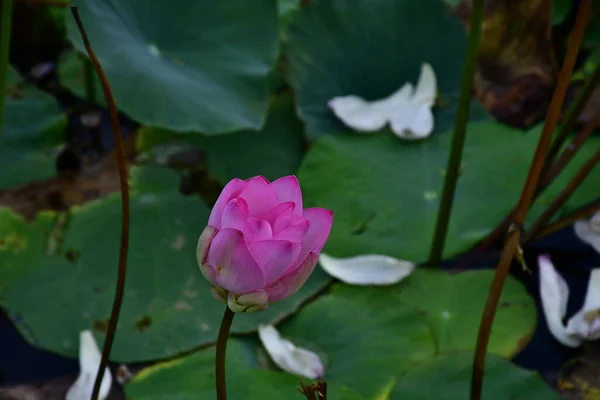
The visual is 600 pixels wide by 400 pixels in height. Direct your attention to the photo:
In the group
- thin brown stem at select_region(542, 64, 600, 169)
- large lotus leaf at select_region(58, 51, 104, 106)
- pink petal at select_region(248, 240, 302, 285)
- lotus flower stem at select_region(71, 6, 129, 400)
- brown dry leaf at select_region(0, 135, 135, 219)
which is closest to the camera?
pink petal at select_region(248, 240, 302, 285)

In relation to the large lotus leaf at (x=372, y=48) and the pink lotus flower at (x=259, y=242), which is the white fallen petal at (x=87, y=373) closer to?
the pink lotus flower at (x=259, y=242)

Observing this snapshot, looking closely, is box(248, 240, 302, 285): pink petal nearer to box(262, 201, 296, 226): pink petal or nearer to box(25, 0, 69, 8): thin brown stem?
box(262, 201, 296, 226): pink petal

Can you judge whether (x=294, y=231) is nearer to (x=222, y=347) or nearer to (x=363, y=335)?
(x=222, y=347)

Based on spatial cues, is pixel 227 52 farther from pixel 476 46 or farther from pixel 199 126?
pixel 476 46

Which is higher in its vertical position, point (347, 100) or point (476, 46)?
point (476, 46)

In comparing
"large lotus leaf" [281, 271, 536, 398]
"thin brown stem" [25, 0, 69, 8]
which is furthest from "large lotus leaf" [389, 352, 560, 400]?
"thin brown stem" [25, 0, 69, 8]

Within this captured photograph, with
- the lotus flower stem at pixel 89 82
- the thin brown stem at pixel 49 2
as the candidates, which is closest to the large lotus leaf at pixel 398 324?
the lotus flower stem at pixel 89 82

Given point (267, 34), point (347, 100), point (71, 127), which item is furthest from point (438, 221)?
point (71, 127)
